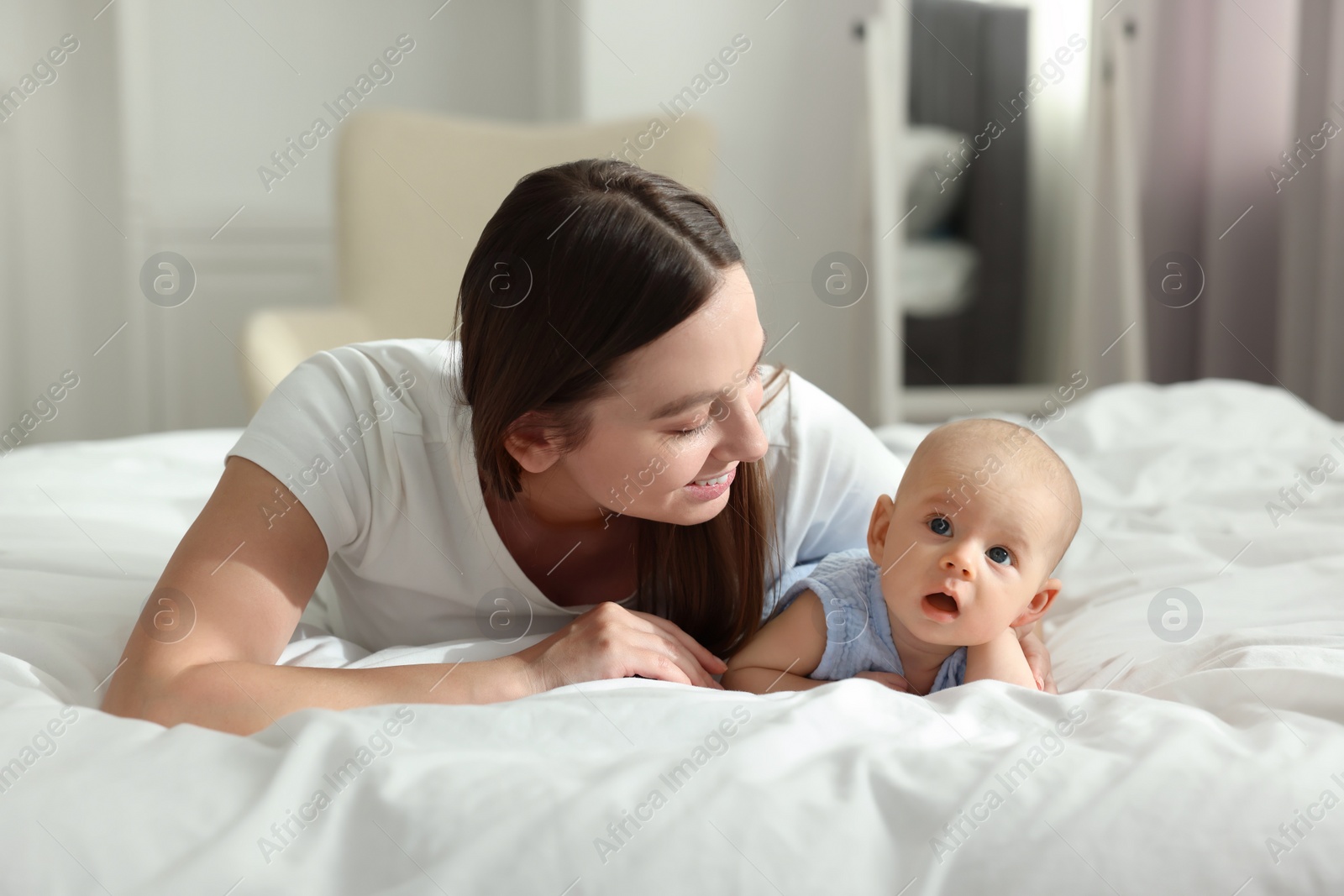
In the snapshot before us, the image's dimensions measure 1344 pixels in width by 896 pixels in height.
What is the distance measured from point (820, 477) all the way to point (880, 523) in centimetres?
13

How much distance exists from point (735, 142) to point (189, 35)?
1.56m

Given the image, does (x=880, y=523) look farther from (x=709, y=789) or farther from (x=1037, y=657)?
(x=709, y=789)

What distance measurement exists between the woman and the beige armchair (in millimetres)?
1375

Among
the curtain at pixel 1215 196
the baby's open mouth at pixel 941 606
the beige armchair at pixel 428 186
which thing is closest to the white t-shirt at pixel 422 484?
the baby's open mouth at pixel 941 606

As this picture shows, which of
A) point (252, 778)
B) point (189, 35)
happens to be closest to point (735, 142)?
point (189, 35)

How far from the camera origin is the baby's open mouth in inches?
32.7

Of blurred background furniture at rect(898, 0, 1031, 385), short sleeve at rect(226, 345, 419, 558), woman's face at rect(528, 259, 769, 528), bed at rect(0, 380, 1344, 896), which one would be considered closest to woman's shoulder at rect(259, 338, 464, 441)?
short sleeve at rect(226, 345, 419, 558)

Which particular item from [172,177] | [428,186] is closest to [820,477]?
[428,186]

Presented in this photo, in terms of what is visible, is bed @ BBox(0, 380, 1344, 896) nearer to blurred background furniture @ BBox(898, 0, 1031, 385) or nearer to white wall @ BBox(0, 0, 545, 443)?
blurred background furniture @ BBox(898, 0, 1031, 385)

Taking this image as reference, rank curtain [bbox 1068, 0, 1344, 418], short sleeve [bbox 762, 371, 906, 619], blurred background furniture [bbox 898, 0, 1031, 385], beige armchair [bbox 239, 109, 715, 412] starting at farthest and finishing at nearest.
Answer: blurred background furniture [bbox 898, 0, 1031, 385] → curtain [bbox 1068, 0, 1344, 418] → beige armchair [bbox 239, 109, 715, 412] → short sleeve [bbox 762, 371, 906, 619]

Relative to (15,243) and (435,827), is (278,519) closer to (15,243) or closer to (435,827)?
(435,827)

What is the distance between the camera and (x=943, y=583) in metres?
0.82

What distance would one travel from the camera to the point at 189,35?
305 cm

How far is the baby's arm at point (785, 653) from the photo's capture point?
891 mm
